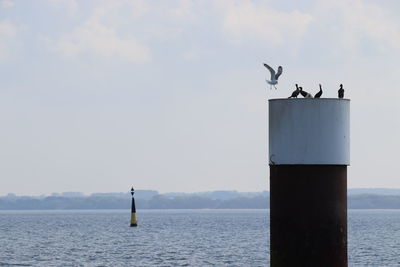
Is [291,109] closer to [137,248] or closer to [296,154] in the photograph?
[296,154]

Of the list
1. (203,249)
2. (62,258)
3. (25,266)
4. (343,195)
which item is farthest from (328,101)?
(203,249)

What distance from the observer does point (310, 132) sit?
13.1 m

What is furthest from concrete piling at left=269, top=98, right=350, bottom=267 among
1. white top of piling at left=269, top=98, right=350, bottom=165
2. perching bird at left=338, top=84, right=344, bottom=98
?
perching bird at left=338, top=84, right=344, bottom=98

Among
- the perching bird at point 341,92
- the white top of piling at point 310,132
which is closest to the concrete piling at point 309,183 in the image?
the white top of piling at point 310,132

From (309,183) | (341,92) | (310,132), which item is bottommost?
(309,183)

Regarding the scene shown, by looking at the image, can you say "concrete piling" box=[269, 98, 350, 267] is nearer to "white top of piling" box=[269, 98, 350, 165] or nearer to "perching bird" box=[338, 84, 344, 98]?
"white top of piling" box=[269, 98, 350, 165]

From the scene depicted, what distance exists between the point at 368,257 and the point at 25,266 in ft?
81.0

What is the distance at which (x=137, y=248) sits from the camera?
78750 mm

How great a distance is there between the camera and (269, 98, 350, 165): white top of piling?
13117 millimetres

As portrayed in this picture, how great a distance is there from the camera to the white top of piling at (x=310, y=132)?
13.1 meters

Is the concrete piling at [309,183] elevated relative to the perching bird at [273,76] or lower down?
lower down

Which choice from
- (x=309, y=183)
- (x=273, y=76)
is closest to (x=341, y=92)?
(x=273, y=76)

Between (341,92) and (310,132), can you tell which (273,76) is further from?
(310,132)

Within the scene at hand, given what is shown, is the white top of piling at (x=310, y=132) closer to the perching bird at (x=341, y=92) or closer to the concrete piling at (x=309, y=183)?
the concrete piling at (x=309, y=183)
